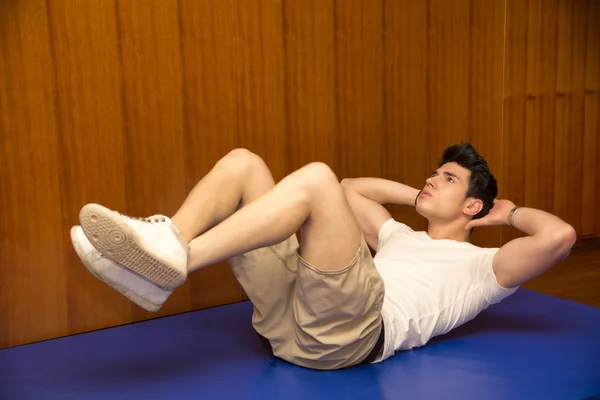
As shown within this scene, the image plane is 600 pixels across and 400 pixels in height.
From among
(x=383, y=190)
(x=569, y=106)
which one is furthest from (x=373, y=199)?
(x=569, y=106)

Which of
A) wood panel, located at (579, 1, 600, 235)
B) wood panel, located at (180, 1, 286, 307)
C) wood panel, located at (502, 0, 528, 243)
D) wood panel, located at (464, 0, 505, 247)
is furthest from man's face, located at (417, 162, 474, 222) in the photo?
wood panel, located at (579, 1, 600, 235)

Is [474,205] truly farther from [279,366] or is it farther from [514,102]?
[514,102]

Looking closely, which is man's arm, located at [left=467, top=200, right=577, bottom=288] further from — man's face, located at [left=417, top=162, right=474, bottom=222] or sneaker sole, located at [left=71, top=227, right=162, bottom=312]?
sneaker sole, located at [left=71, top=227, right=162, bottom=312]

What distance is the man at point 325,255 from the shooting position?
1.78 m

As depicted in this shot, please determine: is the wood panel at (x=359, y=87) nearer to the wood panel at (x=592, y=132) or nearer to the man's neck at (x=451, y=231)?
the man's neck at (x=451, y=231)

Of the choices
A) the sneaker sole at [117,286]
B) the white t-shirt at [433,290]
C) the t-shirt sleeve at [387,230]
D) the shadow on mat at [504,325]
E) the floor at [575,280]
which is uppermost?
the sneaker sole at [117,286]

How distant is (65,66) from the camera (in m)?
2.45

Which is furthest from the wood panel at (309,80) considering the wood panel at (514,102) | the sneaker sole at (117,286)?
the sneaker sole at (117,286)

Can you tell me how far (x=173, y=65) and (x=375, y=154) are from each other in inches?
38.5

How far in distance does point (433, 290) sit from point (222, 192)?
0.72m

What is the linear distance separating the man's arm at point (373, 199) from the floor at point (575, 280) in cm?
85

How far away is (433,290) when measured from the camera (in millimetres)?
2309

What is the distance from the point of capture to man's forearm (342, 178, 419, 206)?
2.72 metres

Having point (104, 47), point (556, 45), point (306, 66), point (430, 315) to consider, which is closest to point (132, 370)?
point (430, 315)
